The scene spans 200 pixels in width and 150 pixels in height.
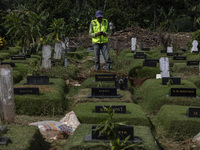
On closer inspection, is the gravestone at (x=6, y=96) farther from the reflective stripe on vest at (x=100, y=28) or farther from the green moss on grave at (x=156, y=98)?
the reflective stripe on vest at (x=100, y=28)

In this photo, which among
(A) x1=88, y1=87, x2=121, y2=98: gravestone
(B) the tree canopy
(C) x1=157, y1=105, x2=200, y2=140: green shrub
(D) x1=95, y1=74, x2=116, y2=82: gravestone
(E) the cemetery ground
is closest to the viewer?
(E) the cemetery ground

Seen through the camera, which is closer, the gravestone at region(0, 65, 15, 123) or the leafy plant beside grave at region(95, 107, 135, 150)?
the leafy plant beside grave at region(95, 107, 135, 150)

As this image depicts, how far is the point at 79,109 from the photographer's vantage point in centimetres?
795

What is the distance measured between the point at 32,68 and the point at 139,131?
252 inches

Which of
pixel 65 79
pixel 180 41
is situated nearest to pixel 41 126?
pixel 65 79

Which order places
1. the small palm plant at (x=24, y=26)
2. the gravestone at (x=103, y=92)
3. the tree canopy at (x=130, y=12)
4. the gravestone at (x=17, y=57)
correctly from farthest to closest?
the tree canopy at (x=130, y=12) < the small palm plant at (x=24, y=26) < the gravestone at (x=17, y=57) < the gravestone at (x=103, y=92)

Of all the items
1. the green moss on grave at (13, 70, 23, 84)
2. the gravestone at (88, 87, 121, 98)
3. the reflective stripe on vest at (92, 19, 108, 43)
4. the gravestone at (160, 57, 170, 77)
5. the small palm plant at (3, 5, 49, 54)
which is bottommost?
the gravestone at (88, 87, 121, 98)

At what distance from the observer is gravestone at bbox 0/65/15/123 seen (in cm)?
656

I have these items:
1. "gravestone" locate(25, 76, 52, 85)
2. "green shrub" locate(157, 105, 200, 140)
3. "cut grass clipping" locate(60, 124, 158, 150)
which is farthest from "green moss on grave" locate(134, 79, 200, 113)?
"cut grass clipping" locate(60, 124, 158, 150)

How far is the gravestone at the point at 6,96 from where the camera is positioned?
6.56 m

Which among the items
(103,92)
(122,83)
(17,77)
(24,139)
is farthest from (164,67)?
(24,139)

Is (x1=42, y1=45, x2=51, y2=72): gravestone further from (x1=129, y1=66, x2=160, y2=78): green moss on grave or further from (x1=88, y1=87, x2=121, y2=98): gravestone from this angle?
(x1=88, y1=87, x2=121, y2=98): gravestone

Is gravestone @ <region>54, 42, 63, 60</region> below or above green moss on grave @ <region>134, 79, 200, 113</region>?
above

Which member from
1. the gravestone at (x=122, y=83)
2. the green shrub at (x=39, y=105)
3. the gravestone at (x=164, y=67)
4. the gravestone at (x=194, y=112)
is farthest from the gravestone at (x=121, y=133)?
the gravestone at (x=164, y=67)
